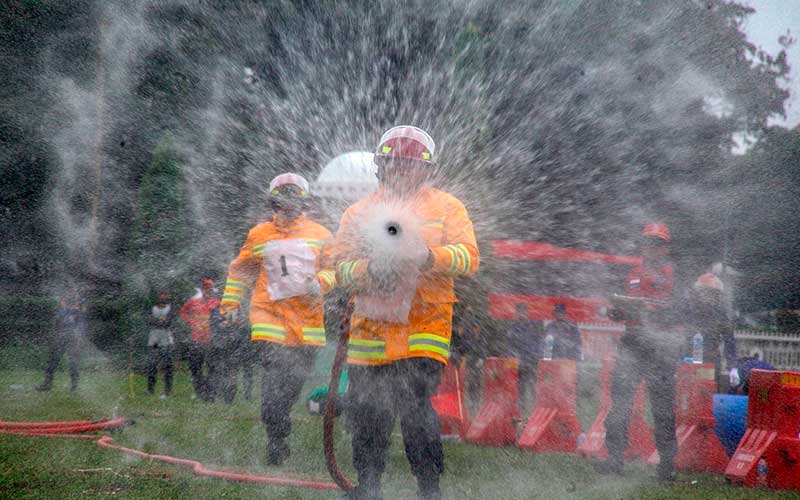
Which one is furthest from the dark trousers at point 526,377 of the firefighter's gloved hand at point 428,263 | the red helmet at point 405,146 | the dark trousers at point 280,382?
the firefighter's gloved hand at point 428,263

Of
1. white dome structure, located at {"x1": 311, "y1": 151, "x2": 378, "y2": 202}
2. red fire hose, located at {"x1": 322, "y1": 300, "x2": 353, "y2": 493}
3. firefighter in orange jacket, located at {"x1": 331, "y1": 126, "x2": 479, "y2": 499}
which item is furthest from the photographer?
white dome structure, located at {"x1": 311, "y1": 151, "x2": 378, "y2": 202}

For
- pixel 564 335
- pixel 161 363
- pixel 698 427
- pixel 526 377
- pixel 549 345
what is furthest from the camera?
pixel 161 363

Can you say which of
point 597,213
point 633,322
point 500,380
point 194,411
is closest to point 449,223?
point 633,322

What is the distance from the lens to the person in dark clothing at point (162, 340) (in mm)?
13141

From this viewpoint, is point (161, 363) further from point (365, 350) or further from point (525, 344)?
point (365, 350)

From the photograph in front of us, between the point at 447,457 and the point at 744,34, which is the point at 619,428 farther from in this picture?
the point at 744,34

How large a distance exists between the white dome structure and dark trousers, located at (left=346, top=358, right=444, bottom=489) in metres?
5.32

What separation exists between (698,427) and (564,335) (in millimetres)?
5055

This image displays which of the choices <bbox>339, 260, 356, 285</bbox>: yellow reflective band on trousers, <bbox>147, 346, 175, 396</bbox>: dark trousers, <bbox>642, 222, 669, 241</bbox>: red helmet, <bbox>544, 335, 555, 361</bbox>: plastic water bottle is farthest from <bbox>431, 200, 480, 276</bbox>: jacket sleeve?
<bbox>147, 346, 175, 396</bbox>: dark trousers

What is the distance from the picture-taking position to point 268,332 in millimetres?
6918

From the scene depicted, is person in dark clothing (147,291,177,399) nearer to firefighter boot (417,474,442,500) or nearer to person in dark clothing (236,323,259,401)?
person in dark clothing (236,323,259,401)

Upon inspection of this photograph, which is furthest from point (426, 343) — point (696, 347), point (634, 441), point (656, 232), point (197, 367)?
point (197, 367)

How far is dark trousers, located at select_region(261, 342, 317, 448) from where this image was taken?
6758 millimetres

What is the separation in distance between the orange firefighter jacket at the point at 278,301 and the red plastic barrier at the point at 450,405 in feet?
6.92
